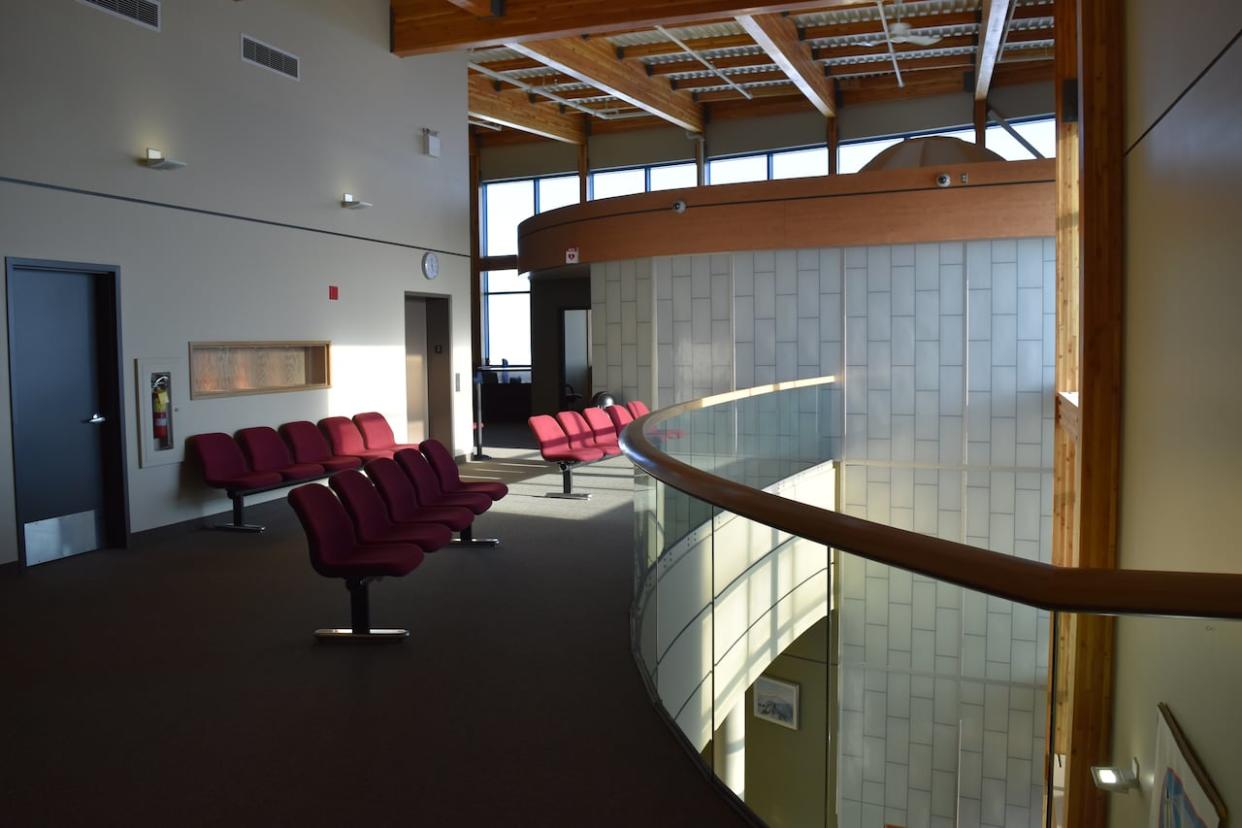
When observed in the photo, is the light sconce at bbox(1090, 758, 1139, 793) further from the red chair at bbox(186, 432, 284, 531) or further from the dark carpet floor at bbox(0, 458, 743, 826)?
the red chair at bbox(186, 432, 284, 531)

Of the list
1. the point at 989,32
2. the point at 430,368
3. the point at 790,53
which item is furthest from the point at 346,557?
the point at 790,53

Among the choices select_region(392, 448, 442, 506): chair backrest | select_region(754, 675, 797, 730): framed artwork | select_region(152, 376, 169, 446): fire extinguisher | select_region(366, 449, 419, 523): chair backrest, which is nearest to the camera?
select_region(754, 675, 797, 730): framed artwork

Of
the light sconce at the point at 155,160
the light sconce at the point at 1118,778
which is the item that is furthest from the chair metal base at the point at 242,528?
the light sconce at the point at 1118,778

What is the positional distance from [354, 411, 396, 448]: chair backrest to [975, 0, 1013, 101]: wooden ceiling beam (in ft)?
26.9

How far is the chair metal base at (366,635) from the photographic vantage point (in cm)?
471

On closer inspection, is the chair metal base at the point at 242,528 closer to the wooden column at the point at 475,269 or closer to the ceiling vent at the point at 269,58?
the ceiling vent at the point at 269,58

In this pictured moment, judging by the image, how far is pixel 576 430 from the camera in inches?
374

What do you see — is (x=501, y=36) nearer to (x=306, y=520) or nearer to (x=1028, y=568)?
(x=306, y=520)

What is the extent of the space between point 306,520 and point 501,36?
22.1 ft

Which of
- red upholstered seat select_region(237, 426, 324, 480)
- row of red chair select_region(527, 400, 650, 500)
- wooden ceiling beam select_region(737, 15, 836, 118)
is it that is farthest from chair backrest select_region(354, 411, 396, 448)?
wooden ceiling beam select_region(737, 15, 836, 118)

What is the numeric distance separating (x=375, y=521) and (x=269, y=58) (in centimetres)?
544

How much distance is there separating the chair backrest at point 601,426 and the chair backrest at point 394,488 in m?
3.79

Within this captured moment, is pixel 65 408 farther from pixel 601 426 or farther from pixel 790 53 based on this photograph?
pixel 790 53

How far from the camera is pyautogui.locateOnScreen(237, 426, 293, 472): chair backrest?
316 inches
